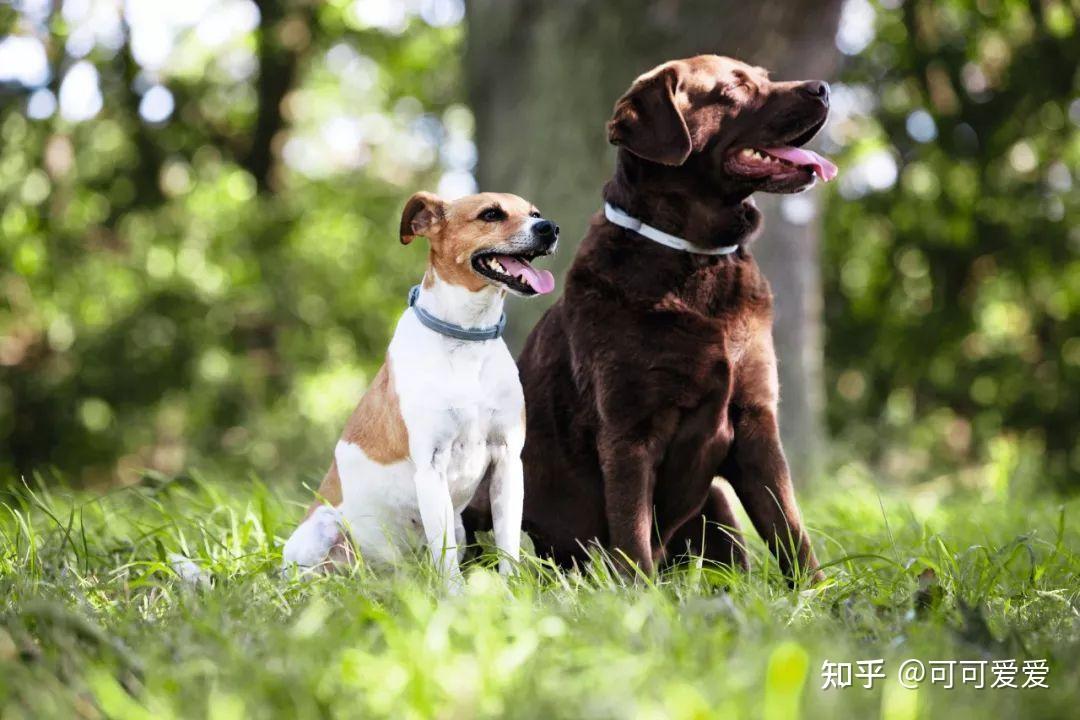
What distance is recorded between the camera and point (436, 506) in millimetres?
3627

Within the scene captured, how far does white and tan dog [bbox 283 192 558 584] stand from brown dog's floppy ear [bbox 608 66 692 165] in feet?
1.23

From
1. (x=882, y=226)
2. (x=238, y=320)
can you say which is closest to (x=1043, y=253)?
(x=882, y=226)

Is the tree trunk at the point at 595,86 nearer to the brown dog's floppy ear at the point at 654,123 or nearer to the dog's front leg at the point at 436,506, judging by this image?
the brown dog's floppy ear at the point at 654,123

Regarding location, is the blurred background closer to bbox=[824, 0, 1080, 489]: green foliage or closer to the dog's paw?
bbox=[824, 0, 1080, 489]: green foliage

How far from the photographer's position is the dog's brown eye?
3.87m

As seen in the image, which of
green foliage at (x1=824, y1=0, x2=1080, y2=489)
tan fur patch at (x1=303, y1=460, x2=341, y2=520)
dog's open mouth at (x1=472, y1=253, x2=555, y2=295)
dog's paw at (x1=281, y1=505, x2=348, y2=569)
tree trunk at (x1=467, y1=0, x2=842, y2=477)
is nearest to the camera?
dog's open mouth at (x1=472, y1=253, x2=555, y2=295)

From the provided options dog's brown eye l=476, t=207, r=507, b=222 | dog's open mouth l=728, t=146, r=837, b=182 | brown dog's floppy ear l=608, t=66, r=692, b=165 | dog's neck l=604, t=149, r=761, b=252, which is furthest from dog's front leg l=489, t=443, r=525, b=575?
dog's open mouth l=728, t=146, r=837, b=182

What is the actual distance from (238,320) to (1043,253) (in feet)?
26.9

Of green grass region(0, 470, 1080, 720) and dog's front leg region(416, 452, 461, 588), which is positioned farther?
dog's front leg region(416, 452, 461, 588)

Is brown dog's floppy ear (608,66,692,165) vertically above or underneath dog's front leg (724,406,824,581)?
above

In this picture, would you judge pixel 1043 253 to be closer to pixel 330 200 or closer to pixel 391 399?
pixel 330 200

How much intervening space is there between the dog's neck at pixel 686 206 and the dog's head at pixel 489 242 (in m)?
0.30

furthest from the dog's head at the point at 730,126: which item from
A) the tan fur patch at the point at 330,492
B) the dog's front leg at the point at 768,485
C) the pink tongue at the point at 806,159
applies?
the tan fur patch at the point at 330,492

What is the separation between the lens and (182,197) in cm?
1241
